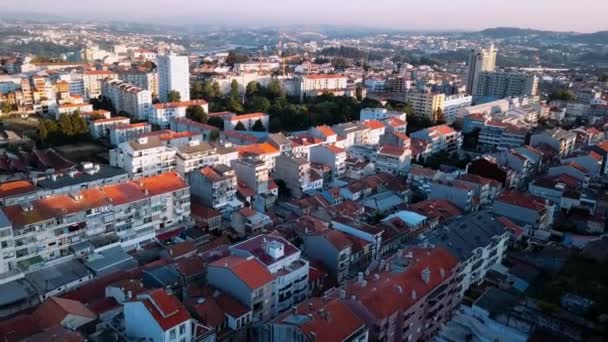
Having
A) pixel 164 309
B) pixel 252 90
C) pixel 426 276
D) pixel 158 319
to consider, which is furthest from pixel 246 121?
pixel 158 319

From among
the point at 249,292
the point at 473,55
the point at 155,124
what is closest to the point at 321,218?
the point at 249,292

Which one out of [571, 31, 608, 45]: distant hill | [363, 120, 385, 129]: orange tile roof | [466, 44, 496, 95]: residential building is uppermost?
[571, 31, 608, 45]: distant hill

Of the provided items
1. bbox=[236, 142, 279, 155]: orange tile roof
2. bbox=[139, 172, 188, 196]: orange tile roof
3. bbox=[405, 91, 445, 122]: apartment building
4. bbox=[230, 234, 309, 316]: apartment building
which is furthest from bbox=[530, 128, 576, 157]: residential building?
bbox=[139, 172, 188, 196]: orange tile roof

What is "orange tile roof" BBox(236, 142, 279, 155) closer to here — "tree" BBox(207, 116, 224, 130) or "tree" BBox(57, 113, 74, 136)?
"tree" BBox(207, 116, 224, 130)

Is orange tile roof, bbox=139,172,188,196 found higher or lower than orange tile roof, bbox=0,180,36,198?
higher

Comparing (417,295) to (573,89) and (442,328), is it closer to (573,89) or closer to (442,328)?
(442,328)
